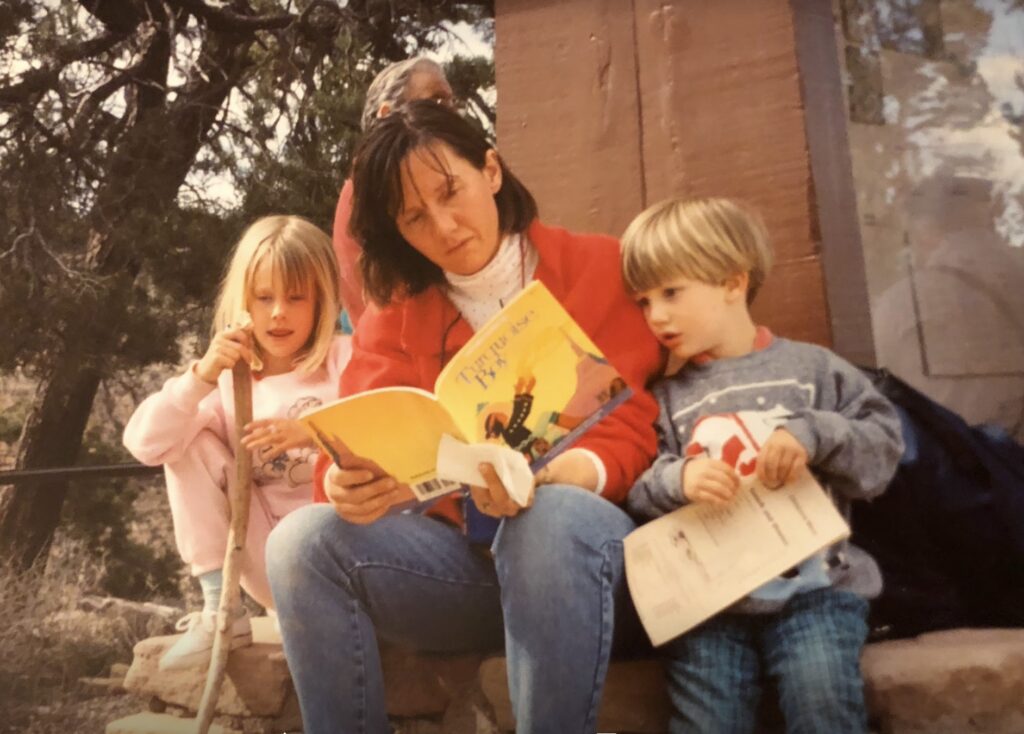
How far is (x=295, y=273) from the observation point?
132cm

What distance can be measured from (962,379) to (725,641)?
90 centimetres

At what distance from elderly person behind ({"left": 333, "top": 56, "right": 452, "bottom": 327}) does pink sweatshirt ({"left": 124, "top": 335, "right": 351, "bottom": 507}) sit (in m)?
0.15

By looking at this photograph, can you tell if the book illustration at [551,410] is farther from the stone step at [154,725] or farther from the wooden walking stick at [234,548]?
the stone step at [154,725]

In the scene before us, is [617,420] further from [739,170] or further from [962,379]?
[962,379]

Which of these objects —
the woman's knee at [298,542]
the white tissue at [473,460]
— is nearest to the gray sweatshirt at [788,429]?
the white tissue at [473,460]

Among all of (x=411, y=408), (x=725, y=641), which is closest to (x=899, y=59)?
(x=725, y=641)

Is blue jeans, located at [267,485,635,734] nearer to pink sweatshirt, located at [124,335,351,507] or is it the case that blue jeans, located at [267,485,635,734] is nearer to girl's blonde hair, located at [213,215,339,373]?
pink sweatshirt, located at [124,335,351,507]

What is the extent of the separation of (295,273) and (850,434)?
827 mm

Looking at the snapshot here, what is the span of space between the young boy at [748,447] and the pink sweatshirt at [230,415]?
1.72ft

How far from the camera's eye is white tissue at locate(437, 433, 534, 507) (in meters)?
0.74

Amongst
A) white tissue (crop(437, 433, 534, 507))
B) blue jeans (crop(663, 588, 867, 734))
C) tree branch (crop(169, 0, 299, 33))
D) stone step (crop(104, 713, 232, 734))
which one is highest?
tree branch (crop(169, 0, 299, 33))

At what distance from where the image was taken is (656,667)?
0.93 m

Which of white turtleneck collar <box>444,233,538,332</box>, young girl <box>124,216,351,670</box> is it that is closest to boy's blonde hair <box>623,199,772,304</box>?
white turtleneck collar <box>444,233,538,332</box>

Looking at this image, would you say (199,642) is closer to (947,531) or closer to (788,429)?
(788,429)
